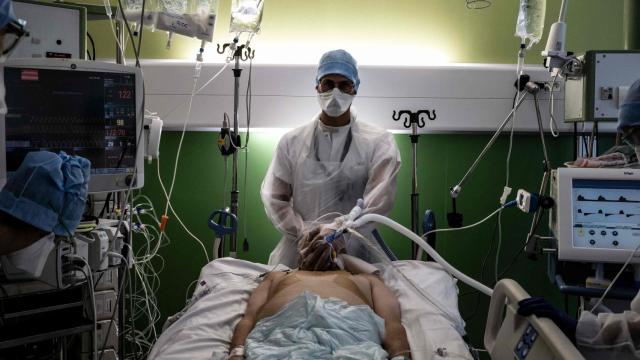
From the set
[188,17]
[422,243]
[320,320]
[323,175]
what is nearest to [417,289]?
[422,243]

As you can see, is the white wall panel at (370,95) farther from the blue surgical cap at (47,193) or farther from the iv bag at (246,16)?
the blue surgical cap at (47,193)

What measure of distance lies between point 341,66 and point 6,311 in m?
1.71

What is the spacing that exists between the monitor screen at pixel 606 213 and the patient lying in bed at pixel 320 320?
752 mm

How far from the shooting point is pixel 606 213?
7.06ft

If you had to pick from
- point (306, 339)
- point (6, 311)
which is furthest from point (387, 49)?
point (6, 311)

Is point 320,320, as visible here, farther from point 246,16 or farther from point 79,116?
point 246,16

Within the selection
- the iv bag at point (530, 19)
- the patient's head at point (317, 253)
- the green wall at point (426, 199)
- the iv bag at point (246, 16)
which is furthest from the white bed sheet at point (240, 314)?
the iv bag at point (530, 19)

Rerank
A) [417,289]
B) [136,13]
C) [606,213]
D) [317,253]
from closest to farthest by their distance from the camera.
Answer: [606,213] → [417,289] → [317,253] → [136,13]

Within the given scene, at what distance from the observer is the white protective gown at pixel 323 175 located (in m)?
2.77

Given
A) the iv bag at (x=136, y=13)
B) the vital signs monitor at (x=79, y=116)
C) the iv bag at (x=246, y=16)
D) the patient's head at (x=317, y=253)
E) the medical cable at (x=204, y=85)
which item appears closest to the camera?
the vital signs monitor at (x=79, y=116)

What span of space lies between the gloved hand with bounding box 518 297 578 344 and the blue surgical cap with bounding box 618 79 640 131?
73 cm

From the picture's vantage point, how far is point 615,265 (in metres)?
2.20

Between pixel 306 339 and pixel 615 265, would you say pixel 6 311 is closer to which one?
pixel 306 339

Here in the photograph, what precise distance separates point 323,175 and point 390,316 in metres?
0.93
